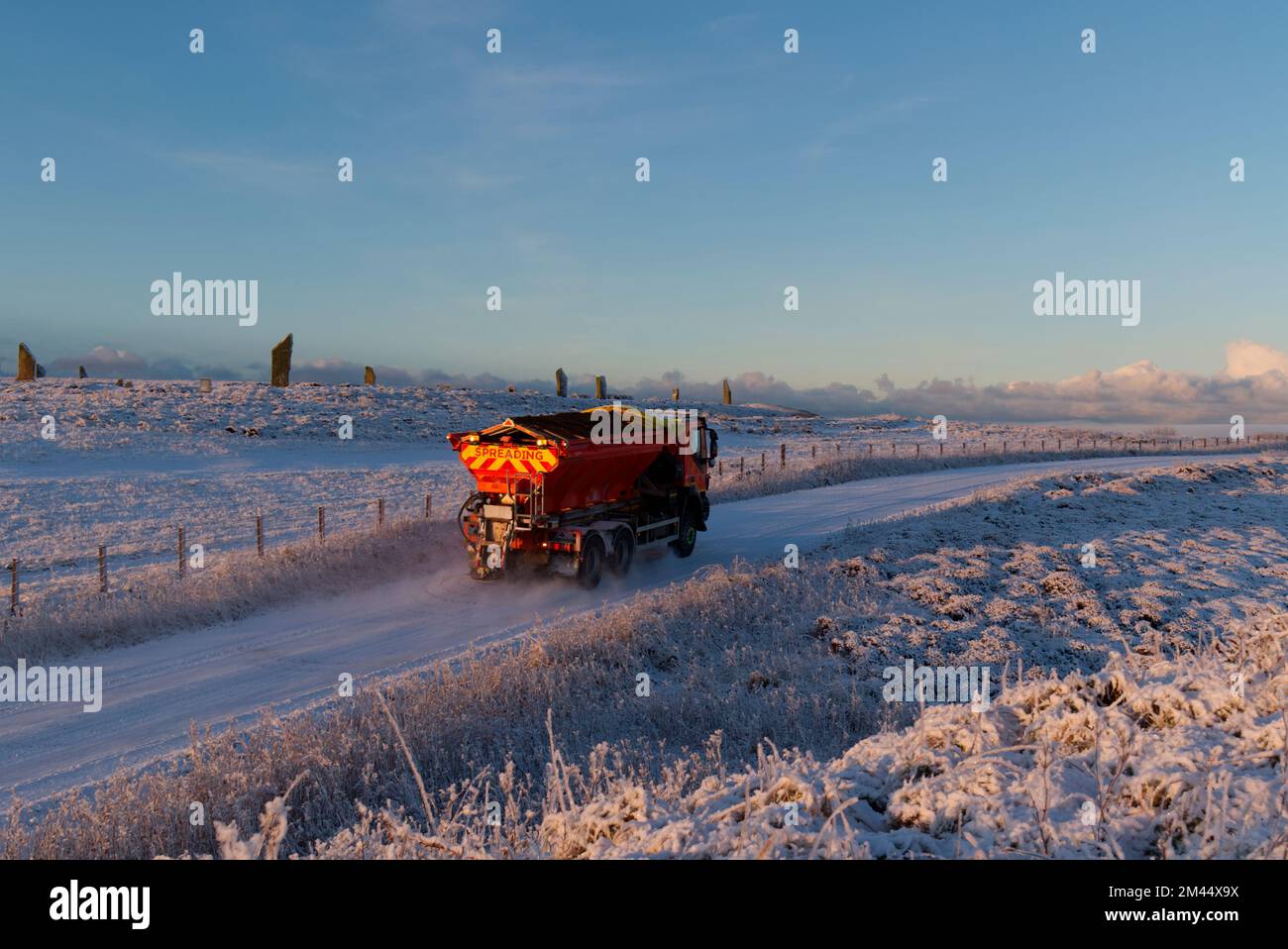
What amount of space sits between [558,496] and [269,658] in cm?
590

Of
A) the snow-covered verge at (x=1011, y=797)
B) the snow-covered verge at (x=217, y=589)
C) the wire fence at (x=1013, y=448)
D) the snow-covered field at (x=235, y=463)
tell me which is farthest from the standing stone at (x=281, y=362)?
the snow-covered verge at (x=1011, y=797)

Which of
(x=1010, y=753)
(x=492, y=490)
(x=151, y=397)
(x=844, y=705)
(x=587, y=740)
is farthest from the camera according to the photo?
(x=151, y=397)

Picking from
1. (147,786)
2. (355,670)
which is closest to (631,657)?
(355,670)

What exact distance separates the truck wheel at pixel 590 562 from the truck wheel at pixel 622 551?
489mm

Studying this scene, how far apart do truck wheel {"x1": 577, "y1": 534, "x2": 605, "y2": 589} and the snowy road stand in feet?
0.86

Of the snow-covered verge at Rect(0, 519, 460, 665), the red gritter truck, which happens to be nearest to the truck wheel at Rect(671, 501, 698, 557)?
the red gritter truck

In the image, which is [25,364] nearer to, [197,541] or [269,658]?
[197,541]

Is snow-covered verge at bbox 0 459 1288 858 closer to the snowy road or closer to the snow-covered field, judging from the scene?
the snowy road

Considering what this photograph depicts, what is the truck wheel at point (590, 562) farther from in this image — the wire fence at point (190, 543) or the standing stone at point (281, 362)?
the standing stone at point (281, 362)

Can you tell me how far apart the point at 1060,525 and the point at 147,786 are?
21353 millimetres

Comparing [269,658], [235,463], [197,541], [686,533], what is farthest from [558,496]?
[235,463]

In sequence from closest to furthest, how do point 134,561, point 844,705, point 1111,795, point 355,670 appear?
point 1111,795 → point 844,705 → point 355,670 → point 134,561
